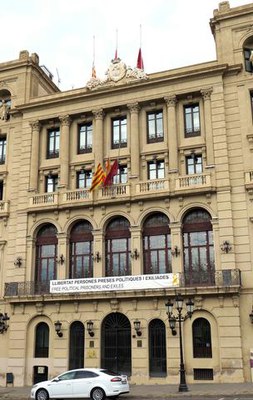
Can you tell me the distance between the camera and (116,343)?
3195 cm

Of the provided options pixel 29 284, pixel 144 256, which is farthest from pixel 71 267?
pixel 144 256

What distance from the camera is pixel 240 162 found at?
32.6m

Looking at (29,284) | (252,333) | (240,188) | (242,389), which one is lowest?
(242,389)

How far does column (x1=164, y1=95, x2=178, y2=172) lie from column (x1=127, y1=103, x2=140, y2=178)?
2.36 meters

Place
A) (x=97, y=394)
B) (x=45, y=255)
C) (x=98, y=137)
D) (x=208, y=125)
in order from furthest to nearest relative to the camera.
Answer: (x=98, y=137) → (x=45, y=255) → (x=208, y=125) → (x=97, y=394)

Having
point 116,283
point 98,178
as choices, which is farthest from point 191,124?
point 116,283

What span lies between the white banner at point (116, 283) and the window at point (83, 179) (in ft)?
24.8

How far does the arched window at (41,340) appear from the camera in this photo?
33344 millimetres

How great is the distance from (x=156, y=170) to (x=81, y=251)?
26.2 feet

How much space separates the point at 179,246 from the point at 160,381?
28.0 ft

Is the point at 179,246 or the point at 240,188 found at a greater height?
the point at 240,188

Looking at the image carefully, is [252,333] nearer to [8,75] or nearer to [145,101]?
[145,101]

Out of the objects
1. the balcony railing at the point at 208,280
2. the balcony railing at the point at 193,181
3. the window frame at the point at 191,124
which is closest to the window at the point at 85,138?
the window frame at the point at 191,124

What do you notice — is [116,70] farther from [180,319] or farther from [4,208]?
[180,319]
